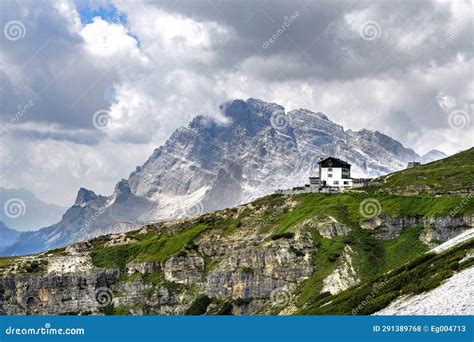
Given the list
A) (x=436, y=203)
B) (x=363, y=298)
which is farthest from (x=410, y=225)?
(x=363, y=298)

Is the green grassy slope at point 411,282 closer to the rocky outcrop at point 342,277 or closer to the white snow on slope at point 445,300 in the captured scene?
the white snow on slope at point 445,300

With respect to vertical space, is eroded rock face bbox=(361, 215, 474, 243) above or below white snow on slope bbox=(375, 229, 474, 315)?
above

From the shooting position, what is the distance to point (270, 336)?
197ft

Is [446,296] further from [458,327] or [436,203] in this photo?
[436,203]
